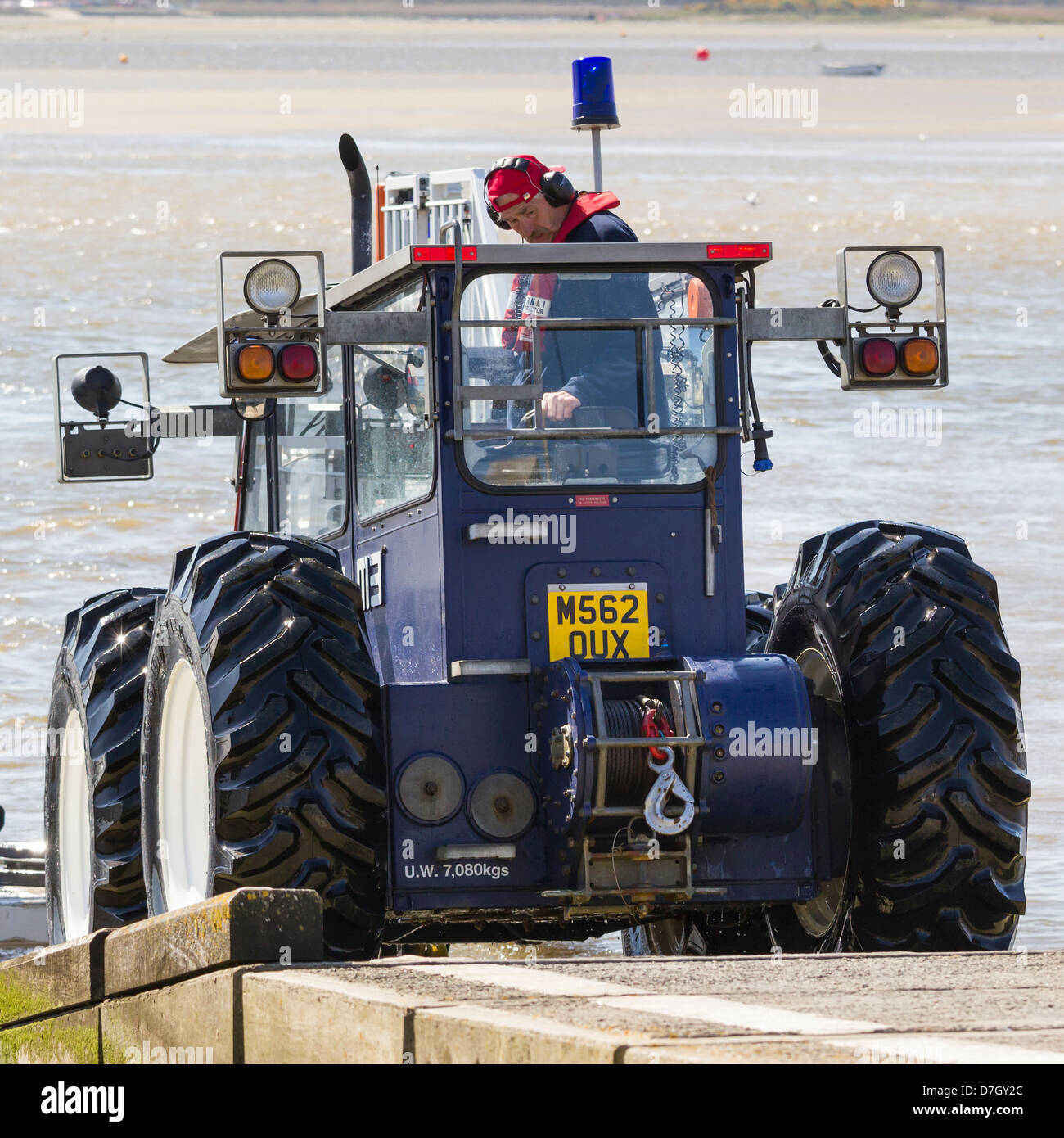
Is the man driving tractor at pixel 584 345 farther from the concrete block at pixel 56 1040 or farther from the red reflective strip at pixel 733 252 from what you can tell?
the concrete block at pixel 56 1040

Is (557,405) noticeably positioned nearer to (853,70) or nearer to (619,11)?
(853,70)

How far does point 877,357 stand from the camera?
764 centimetres

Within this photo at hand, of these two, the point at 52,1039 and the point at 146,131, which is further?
the point at 146,131

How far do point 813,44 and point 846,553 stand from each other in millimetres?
122639

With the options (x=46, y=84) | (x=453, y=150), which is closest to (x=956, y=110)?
(x=46, y=84)

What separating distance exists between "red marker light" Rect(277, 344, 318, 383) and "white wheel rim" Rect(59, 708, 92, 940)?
175 centimetres

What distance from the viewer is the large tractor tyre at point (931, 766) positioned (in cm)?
730

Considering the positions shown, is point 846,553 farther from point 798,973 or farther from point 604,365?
point 798,973

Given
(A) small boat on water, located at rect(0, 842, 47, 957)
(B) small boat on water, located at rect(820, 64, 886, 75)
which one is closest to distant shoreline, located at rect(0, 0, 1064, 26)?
(B) small boat on water, located at rect(820, 64, 886, 75)

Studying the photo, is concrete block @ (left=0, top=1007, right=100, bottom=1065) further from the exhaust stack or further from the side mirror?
the exhaust stack

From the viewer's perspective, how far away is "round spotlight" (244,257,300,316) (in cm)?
727

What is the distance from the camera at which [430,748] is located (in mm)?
7227

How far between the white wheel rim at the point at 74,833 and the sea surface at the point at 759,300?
4455 mm
